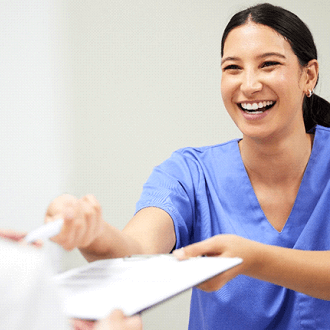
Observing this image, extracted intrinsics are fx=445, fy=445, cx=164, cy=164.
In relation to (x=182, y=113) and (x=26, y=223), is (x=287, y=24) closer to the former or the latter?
(x=182, y=113)

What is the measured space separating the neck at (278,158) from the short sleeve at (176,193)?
0.43 ft

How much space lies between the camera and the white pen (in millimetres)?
449

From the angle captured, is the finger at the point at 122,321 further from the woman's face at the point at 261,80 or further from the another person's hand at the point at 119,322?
the woman's face at the point at 261,80

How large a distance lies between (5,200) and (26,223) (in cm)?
11

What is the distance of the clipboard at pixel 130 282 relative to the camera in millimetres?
381

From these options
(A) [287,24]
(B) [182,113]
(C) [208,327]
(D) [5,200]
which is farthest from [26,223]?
(A) [287,24]

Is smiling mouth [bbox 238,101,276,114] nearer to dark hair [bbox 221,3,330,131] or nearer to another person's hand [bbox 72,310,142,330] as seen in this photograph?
dark hair [bbox 221,3,330,131]

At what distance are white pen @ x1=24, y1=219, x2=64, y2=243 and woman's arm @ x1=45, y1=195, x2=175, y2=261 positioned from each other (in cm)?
3

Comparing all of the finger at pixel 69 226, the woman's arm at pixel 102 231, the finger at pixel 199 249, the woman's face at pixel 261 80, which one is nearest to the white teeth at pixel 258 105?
the woman's face at pixel 261 80

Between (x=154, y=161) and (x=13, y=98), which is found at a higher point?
(x=13, y=98)

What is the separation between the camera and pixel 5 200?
1562 millimetres

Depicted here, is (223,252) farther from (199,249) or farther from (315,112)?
(315,112)

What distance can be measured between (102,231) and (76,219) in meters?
0.09

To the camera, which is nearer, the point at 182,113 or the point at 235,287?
the point at 235,287
